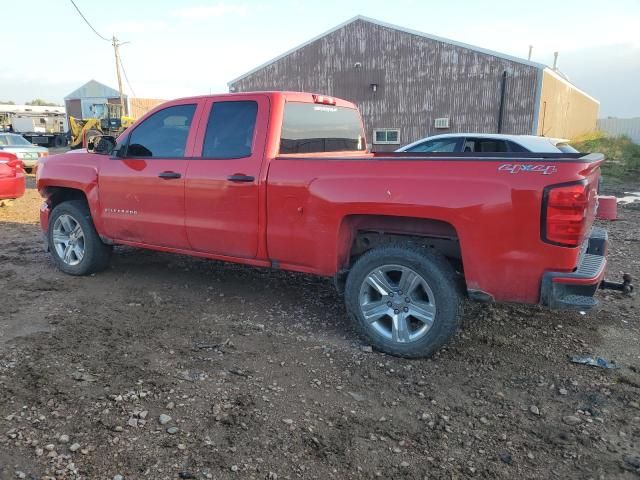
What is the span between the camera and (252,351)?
391 cm

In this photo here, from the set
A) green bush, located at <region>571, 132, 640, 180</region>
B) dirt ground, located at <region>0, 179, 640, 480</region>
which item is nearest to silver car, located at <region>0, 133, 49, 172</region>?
dirt ground, located at <region>0, 179, 640, 480</region>

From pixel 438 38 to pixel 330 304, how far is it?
1821 centimetres

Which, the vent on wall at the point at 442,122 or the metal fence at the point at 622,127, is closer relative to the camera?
the vent on wall at the point at 442,122

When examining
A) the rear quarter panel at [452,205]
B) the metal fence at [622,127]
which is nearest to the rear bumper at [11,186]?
the rear quarter panel at [452,205]

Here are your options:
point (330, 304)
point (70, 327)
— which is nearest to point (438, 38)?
point (330, 304)

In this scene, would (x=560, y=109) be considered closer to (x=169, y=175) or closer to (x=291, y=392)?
(x=169, y=175)

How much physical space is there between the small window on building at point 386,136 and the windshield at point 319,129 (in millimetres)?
17183

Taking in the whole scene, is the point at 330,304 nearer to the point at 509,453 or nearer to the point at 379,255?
the point at 379,255

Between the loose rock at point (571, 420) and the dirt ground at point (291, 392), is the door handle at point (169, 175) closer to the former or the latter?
the dirt ground at point (291, 392)

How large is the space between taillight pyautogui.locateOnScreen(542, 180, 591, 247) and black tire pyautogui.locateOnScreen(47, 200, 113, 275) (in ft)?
15.1

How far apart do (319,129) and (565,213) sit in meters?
2.54

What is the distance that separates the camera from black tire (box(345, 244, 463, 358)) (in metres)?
3.56

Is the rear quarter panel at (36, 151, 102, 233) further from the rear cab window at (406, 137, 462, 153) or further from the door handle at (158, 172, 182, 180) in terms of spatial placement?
the rear cab window at (406, 137, 462, 153)

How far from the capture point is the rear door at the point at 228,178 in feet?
14.2
